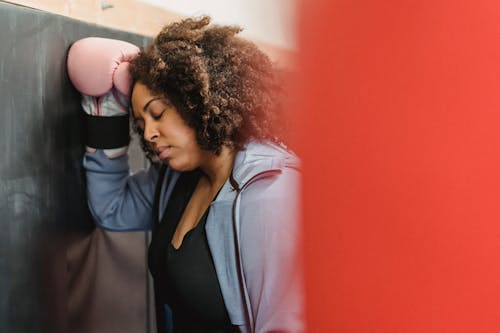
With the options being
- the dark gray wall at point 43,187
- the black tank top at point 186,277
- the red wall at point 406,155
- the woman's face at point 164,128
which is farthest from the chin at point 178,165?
the red wall at point 406,155

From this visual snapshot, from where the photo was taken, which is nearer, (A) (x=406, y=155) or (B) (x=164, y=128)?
(A) (x=406, y=155)

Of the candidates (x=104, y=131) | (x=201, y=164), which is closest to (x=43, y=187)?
(x=104, y=131)

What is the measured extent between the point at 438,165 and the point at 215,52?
2.54 feet

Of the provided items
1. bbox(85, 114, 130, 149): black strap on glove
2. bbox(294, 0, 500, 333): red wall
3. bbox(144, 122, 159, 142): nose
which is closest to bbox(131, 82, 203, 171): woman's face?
bbox(144, 122, 159, 142): nose

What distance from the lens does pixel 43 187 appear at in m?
0.89

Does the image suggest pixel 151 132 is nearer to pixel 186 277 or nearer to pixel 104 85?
pixel 104 85

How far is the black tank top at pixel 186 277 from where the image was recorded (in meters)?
0.90

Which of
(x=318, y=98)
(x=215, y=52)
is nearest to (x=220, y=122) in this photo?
(x=215, y=52)

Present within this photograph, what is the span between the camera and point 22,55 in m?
0.82

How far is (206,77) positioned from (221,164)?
0.20 m

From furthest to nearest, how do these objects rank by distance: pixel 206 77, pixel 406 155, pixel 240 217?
pixel 206 77, pixel 240 217, pixel 406 155

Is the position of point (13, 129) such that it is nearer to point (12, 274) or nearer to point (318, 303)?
point (12, 274)

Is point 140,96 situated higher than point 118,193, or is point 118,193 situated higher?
point 140,96

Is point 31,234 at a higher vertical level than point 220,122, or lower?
lower
